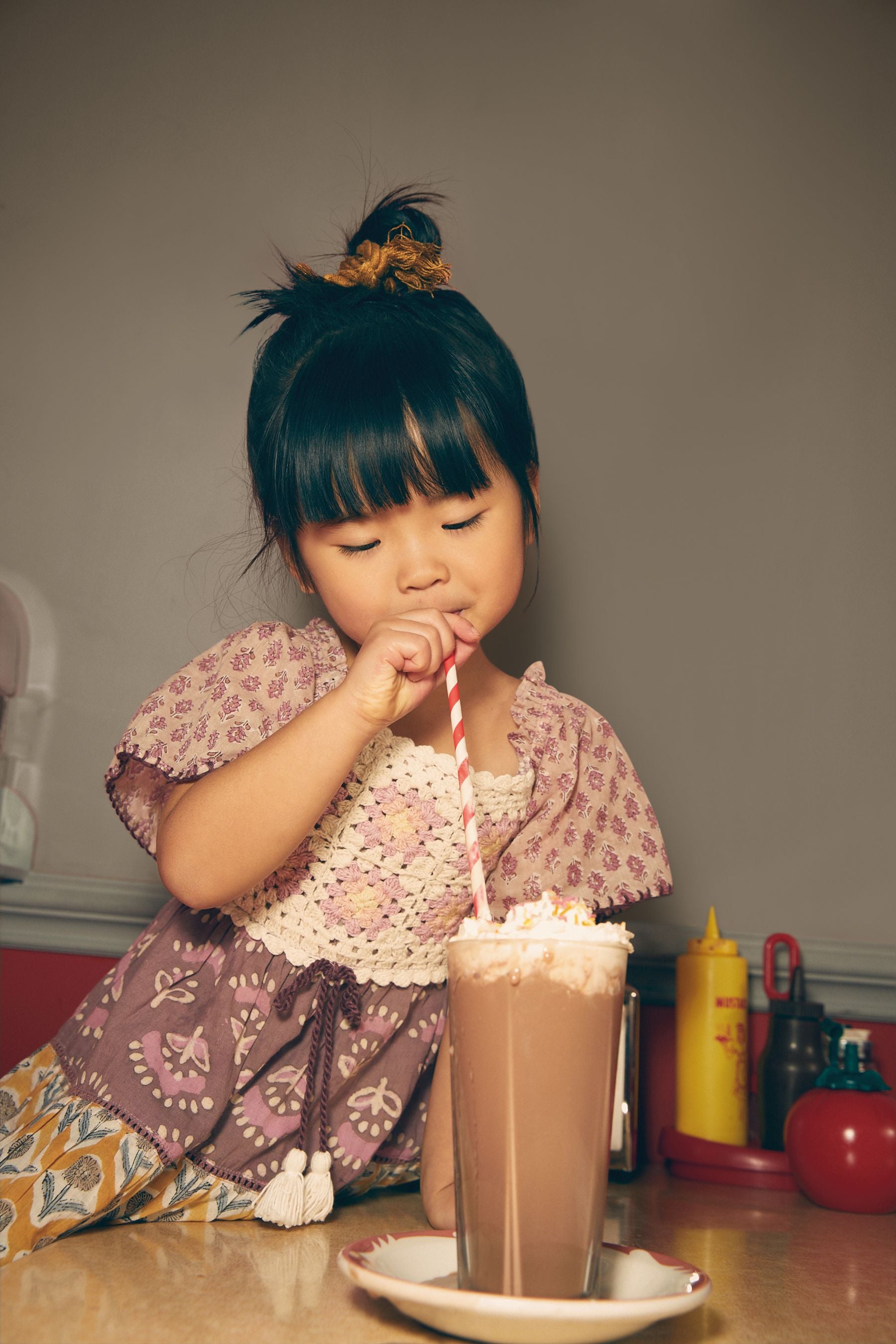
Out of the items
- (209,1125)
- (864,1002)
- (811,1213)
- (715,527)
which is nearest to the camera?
(209,1125)

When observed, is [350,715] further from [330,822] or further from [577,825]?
[577,825]

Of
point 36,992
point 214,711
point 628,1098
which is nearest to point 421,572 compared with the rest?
point 214,711

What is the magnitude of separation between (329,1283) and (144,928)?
0.81 meters

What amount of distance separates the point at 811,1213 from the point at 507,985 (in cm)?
74

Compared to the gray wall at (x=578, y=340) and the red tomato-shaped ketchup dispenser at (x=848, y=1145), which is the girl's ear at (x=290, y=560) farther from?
the red tomato-shaped ketchup dispenser at (x=848, y=1145)

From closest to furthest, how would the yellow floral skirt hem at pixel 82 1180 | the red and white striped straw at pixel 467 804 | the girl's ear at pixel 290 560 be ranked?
the red and white striped straw at pixel 467 804
the yellow floral skirt hem at pixel 82 1180
the girl's ear at pixel 290 560

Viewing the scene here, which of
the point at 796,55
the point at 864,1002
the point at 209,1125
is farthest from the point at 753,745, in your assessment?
the point at 796,55

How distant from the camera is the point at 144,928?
4.83 ft

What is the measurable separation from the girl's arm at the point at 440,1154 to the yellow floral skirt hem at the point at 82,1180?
0.25ft

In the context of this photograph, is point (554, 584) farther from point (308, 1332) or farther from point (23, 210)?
point (308, 1332)

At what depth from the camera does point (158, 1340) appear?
0.60m

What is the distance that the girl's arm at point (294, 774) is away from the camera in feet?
2.88

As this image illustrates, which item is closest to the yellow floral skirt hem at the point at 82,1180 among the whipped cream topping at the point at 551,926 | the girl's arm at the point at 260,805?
the girl's arm at the point at 260,805

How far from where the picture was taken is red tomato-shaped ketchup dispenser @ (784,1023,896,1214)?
3.76 ft
